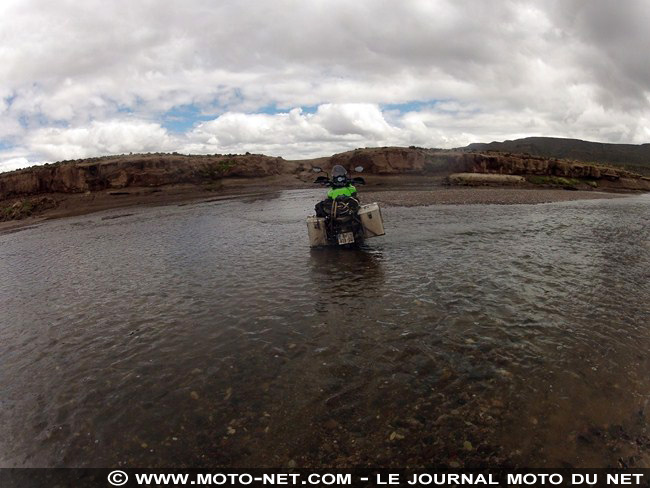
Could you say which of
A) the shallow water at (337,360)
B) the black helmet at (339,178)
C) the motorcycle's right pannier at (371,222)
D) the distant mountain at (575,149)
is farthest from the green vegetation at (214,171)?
the distant mountain at (575,149)

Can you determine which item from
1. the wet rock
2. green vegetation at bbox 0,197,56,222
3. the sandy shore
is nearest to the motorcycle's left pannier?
the wet rock

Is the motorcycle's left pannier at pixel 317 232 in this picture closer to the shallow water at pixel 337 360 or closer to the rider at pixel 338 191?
the rider at pixel 338 191

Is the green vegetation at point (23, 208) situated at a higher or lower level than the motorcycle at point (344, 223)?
higher

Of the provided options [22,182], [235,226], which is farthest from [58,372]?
[22,182]

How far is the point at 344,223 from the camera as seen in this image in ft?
51.5

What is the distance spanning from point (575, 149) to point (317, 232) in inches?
5321

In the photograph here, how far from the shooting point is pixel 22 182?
48.8 metres

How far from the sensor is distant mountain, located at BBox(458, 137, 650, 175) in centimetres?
10938

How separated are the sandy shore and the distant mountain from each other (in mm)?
69932

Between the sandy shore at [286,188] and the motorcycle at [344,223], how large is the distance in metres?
15.9

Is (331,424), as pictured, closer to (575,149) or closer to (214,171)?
(214,171)

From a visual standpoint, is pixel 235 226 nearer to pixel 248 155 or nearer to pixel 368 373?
pixel 368 373

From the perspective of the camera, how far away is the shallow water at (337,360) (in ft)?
17.0

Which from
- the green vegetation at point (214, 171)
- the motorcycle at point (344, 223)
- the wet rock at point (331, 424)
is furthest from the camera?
the green vegetation at point (214, 171)
